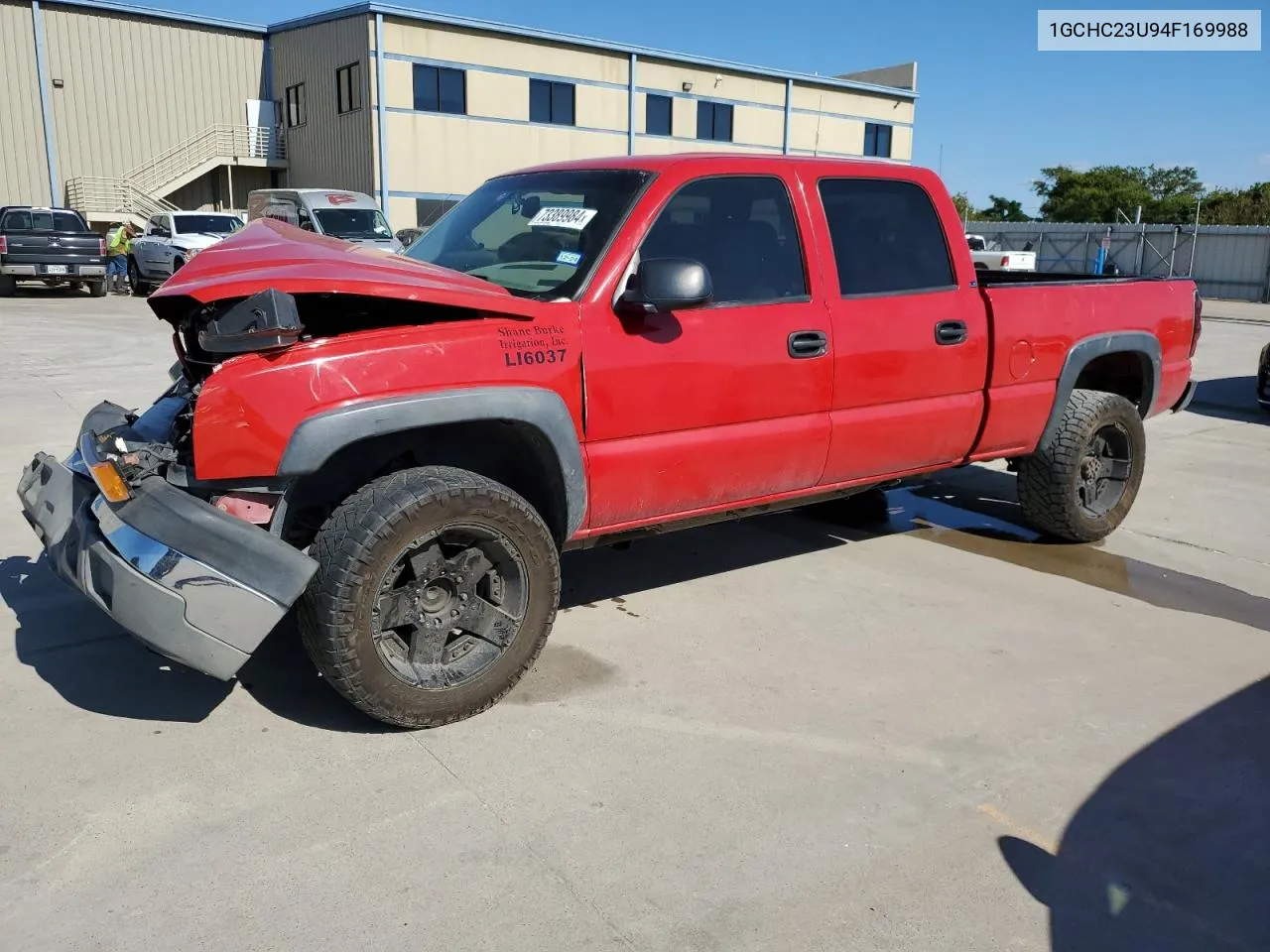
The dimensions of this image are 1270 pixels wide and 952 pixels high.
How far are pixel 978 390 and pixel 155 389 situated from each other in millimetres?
7758

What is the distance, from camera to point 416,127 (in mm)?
30250

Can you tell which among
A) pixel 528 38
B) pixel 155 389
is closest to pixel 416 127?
pixel 528 38

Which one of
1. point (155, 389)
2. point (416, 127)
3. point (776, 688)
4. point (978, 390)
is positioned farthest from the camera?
point (416, 127)

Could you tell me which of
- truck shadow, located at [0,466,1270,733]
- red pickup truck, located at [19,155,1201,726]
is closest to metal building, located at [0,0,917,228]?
truck shadow, located at [0,466,1270,733]

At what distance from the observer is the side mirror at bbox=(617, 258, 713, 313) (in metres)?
3.55

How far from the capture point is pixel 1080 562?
218 inches

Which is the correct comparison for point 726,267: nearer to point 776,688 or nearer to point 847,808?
point 776,688

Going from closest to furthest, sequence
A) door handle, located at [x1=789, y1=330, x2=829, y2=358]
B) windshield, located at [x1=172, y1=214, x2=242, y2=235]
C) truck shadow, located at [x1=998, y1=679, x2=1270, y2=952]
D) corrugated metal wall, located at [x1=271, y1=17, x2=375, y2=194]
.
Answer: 1. truck shadow, located at [x1=998, y1=679, x2=1270, y2=952]
2. door handle, located at [x1=789, y1=330, x2=829, y2=358]
3. windshield, located at [x1=172, y1=214, x2=242, y2=235]
4. corrugated metal wall, located at [x1=271, y1=17, x2=375, y2=194]

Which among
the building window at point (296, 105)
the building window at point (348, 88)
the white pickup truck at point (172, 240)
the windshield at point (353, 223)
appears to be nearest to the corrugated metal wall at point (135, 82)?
the building window at point (296, 105)

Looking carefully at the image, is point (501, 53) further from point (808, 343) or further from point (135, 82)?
point (808, 343)

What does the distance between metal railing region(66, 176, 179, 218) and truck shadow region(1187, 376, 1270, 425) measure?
29008 mm

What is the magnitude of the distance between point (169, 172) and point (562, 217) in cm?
3308

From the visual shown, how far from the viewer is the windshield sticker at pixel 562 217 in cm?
400

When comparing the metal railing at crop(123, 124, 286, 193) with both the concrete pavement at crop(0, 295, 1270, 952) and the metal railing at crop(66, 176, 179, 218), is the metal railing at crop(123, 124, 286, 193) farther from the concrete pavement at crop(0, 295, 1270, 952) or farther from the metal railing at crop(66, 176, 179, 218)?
the concrete pavement at crop(0, 295, 1270, 952)
